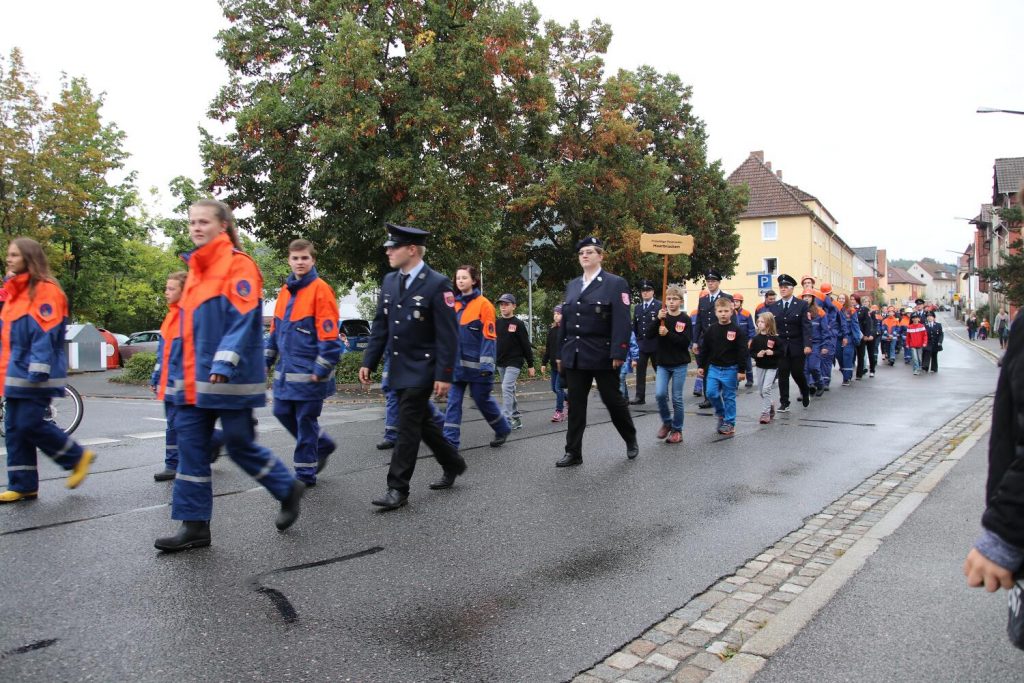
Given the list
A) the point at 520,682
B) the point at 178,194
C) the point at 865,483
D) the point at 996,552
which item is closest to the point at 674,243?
the point at 865,483

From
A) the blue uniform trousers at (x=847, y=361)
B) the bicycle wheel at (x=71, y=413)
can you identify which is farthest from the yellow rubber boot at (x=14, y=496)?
the blue uniform trousers at (x=847, y=361)

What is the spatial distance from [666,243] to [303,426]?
668cm

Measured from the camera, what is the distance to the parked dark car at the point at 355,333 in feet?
Result: 76.8

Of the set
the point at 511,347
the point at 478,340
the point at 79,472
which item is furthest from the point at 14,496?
the point at 511,347

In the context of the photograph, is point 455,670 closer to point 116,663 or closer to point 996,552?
point 116,663

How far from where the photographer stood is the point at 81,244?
31266 millimetres

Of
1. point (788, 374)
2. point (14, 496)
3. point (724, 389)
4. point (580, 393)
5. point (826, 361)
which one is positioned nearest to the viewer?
point (14, 496)

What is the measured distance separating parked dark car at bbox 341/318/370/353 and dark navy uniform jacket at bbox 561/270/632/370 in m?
16.2

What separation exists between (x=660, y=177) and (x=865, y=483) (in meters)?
23.4

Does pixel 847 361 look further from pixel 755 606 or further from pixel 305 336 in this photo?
pixel 755 606

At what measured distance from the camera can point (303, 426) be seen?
642cm

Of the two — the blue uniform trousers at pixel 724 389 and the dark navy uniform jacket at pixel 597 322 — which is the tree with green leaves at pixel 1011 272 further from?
the dark navy uniform jacket at pixel 597 322

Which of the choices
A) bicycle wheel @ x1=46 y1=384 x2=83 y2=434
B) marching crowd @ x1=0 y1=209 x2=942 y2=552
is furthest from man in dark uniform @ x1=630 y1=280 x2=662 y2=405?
bicycle wheel @ x1=46 y1=384 x2=83 y2=434

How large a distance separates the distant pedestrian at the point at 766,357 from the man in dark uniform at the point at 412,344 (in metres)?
6.41
